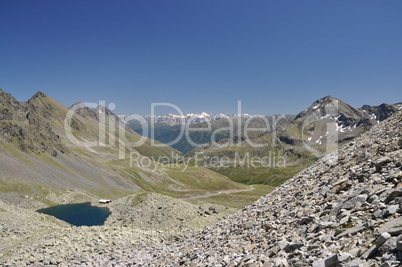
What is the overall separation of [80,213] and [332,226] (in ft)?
341

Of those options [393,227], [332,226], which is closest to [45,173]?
[332,226]

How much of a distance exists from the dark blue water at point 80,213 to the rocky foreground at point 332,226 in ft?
235

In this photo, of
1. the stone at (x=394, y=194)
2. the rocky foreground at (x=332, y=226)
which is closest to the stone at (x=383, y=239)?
the rocky foreground at (x=332, y=226)

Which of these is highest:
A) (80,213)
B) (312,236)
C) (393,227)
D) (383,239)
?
(393,227)

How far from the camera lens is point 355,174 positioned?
1719 cm

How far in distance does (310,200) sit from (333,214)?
171 inches

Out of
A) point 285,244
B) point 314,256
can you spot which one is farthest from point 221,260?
point 314,256

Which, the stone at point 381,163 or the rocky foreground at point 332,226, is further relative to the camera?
the stone at point 381,163

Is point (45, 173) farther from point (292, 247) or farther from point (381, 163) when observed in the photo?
point (381, 163)

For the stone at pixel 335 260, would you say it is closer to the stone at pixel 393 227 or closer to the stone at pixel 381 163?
the stone at pixel 393 227

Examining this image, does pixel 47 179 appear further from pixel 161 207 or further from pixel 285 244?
pixel 285 244

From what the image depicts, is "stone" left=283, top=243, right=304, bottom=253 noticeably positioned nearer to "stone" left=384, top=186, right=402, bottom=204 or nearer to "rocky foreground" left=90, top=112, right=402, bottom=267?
"rocky foreground" left=90, top=112, right=402, bottom=267

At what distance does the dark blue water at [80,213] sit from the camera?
83938mm

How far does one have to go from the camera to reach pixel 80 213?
9594 cm
